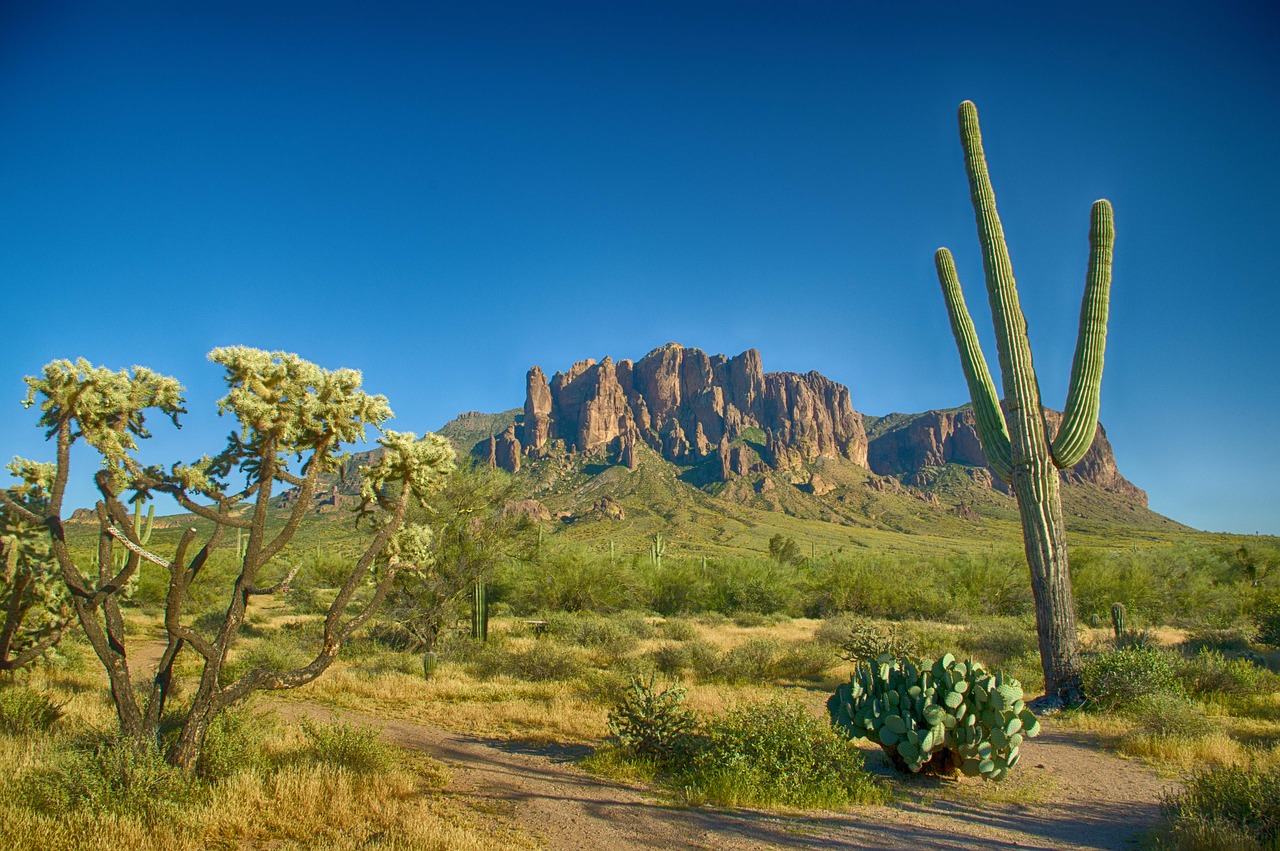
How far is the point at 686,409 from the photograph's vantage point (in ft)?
455

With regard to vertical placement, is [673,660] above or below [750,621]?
above

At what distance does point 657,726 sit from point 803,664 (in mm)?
7422

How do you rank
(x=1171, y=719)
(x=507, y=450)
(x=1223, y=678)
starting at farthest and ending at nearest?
(x=507, y=450), (x=1223, y=678), (x=1171, y=719)

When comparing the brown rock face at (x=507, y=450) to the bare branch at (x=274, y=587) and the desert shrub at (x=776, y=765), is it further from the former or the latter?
the bare branch at (x=274, y=587)

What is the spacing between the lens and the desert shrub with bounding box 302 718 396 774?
646 cm

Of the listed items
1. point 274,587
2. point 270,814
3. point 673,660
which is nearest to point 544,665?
point 673,660

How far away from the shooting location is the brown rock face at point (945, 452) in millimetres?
124812

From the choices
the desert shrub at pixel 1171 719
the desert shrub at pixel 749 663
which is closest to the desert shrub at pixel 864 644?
the desert shrub at pixel 749 663

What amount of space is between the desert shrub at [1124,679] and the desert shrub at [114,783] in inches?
446

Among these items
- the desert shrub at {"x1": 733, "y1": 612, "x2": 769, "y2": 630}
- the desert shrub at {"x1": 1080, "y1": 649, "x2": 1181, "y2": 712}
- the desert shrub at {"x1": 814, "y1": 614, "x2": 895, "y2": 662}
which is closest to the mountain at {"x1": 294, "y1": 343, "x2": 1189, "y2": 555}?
the desert shrub at {"x1": 733, "y1": 612, "x2": 769, "y2": 630}

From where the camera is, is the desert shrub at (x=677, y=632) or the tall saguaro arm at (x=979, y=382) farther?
the desert shrub at (x=677, y=632)

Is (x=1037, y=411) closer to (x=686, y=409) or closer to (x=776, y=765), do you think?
(x=776, y=765)

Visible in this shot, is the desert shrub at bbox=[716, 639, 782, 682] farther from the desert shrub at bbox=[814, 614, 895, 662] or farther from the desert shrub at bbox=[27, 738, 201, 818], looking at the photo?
the desert shrub at bbox=[27, 738, 201, 818]

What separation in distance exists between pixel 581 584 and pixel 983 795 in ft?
65.1
